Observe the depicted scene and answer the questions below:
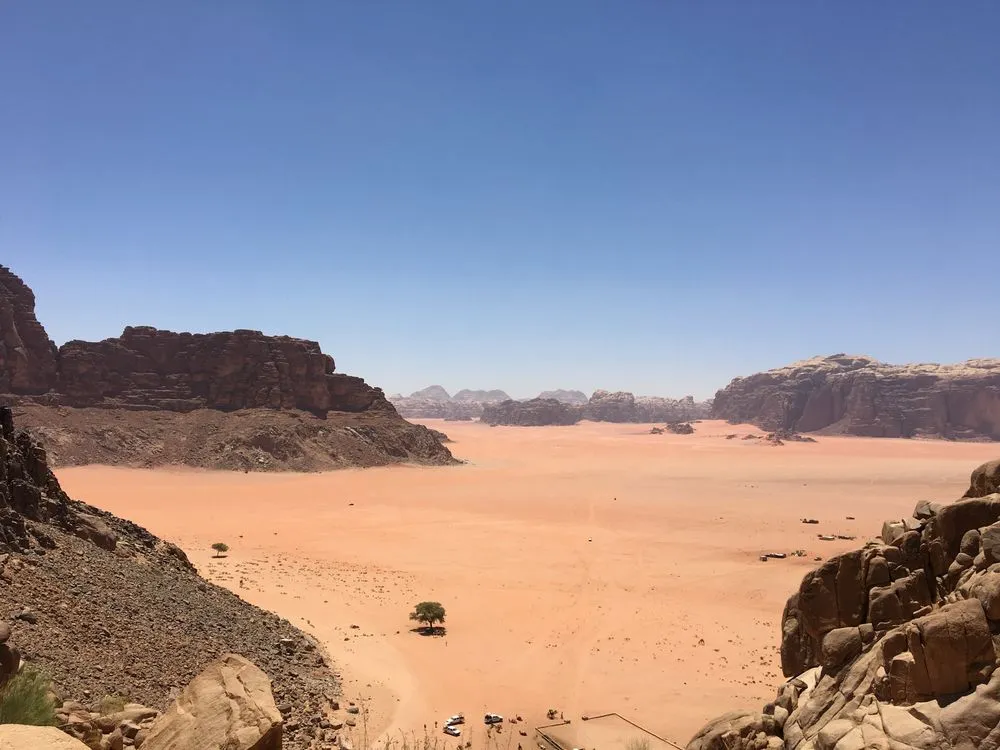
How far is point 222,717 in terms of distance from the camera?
295 inches

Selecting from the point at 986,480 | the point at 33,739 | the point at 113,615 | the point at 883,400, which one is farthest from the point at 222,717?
the point at 883,400

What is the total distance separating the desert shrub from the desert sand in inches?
263

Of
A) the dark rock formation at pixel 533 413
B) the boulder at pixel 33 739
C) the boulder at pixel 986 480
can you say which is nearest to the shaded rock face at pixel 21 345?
the boulder at pixel 33 739

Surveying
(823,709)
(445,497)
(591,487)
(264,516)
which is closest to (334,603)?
(823,709)

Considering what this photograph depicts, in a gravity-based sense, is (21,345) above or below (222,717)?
above

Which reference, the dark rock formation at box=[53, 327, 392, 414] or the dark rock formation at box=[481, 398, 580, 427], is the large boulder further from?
the dark rock formation at box=[481, 398, 580, 427]

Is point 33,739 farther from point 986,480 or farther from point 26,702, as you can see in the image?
point 986,480

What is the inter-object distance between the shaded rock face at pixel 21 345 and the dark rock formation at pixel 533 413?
385 feet

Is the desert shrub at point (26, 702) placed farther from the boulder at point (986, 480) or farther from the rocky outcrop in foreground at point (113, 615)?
the boulder at point (986, 480)

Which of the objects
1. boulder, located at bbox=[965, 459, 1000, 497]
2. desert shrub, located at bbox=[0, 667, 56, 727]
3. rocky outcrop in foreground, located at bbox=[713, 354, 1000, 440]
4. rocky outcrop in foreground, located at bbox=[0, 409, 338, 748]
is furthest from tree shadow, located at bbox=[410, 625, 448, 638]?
rocky outcrop in foreground, located at bbox=[713, 354, 1000, 440]

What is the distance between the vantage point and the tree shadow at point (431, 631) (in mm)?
20730

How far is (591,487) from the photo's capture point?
63094 millimetres

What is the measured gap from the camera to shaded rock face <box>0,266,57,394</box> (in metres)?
66.9

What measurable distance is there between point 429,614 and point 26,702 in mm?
14119
